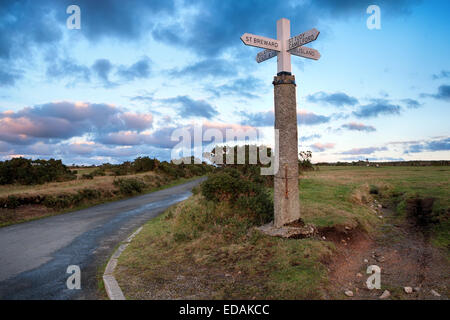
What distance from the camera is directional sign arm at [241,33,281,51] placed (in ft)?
24.4

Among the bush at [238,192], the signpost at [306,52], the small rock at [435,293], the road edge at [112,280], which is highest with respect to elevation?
the signpost at [306,52]

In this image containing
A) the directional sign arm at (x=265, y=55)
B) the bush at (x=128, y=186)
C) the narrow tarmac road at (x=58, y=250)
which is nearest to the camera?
the narrow tarmac road at (x=58, y=250)

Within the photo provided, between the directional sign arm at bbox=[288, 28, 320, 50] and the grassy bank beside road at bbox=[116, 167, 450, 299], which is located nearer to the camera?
the grassy bank beside road at bbox=[116, 167, 450, 299]

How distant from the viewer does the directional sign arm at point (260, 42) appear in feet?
24.4

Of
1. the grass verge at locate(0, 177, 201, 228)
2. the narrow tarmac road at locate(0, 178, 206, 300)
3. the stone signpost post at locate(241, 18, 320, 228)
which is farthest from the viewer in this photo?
the grass verge at locate(0, 177, 201, 228)

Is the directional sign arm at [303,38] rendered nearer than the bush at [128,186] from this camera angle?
Yes

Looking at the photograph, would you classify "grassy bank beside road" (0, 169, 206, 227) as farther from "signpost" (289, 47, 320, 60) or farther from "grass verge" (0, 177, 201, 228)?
"signpost" (289, 47, 320, 60)

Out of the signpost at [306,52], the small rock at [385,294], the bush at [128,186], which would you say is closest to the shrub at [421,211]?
the small rock at [385,294]

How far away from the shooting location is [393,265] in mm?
6449

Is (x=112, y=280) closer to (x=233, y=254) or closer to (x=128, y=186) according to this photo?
(x=233, y=254)

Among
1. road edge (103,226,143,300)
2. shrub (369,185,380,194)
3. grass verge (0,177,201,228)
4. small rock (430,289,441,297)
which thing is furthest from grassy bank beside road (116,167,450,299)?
grass verge (0,177,201,228)

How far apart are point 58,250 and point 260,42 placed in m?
8.21

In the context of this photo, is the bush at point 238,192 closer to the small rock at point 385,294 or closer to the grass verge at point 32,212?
the small rock at point 385,294
